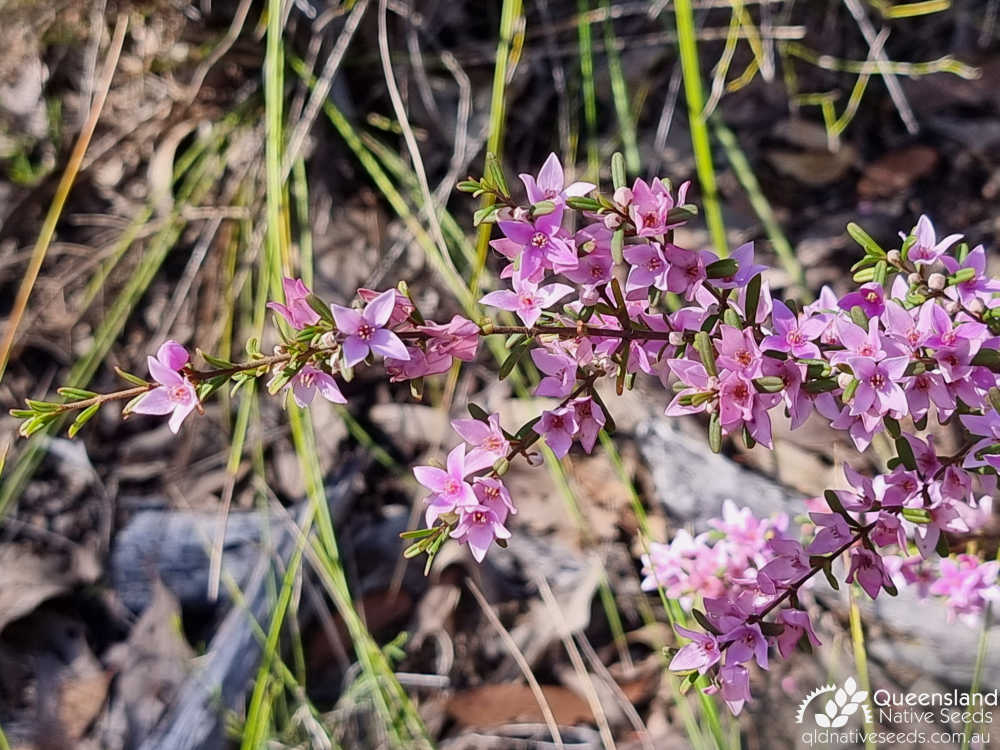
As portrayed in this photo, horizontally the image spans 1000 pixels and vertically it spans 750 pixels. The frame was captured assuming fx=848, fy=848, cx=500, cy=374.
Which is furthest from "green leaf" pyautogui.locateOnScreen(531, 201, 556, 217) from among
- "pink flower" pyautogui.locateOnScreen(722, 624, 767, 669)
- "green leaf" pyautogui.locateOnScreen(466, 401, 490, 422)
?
"pink flower" pyautogui.locateOnScreen(722, 624, 767, 669)

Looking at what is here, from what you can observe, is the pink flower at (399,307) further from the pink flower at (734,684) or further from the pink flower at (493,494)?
the pink flower at (734,684)

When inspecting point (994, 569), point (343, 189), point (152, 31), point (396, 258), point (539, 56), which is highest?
point (152, 31)

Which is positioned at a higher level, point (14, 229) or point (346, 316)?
point (346, 316)

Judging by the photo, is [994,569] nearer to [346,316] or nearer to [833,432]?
[833,432]

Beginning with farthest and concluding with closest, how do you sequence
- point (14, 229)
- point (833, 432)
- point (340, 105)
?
point (14, 229), point (340, 105), point (833, 432)

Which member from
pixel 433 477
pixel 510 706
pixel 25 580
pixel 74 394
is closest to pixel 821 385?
pixel 433 477

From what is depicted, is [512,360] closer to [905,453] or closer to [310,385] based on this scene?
[310,385]

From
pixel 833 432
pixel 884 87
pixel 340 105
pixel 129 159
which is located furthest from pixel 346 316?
pixel 884 87

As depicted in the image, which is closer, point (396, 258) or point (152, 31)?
point (396, 258)
